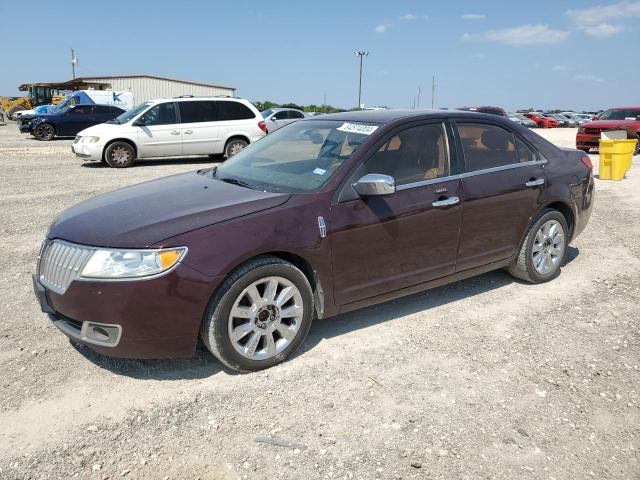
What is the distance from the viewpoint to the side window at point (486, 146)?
452 cm

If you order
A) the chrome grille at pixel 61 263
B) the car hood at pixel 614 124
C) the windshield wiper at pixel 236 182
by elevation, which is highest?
the car hood at pixel 614 124

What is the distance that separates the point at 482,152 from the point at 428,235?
1007 mm

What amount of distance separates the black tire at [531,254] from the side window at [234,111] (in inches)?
432

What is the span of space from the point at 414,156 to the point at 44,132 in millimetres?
23072

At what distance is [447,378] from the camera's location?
3.49m

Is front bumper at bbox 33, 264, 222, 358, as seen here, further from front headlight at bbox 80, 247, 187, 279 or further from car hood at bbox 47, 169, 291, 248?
car hood at bbox 47, 169, 291, 248

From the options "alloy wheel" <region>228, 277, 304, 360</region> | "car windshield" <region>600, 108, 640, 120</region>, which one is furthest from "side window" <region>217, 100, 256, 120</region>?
"car windshield" <region>600, 108, 640, 120</region>

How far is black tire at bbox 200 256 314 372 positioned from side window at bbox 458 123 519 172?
6.11 ft

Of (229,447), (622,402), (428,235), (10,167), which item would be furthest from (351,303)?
(10,167)

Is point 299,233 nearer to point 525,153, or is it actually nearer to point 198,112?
point 525,153

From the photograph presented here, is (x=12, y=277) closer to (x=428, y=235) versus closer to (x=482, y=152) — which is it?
(x=428, y=235)

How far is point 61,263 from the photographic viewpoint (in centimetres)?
330

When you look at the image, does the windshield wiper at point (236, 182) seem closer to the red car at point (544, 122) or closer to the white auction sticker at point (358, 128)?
the white auction sticker at point (358, 128)

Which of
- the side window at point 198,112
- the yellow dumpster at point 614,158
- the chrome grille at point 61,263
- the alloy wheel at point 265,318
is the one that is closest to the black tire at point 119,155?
the side window at point 198,112
